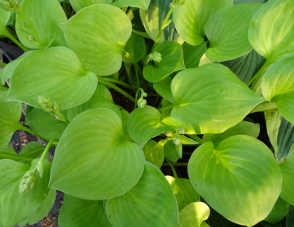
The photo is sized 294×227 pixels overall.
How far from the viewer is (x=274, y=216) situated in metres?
0.65

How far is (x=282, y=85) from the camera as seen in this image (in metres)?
0.53

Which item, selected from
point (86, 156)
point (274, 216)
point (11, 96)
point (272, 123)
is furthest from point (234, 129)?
point (11, 96)

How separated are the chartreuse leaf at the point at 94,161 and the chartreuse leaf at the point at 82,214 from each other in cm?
16

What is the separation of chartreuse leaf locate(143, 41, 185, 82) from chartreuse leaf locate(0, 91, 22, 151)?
0.30 m

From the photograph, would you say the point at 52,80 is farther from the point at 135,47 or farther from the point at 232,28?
the point at 232,28

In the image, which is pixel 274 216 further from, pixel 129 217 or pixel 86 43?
pixel 86 43

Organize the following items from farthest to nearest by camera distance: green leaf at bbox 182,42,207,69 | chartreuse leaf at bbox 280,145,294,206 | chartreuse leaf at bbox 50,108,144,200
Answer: green leaf at bbox 182,42,207,69, chartreuse leaf at bbox 280,145,294,206, chartreuse leaf at bbox 50,108,144,200

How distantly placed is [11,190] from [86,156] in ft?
0.54

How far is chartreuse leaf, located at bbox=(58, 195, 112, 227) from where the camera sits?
60 centimetres

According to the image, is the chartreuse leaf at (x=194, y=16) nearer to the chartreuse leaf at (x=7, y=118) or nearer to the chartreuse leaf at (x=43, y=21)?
the chartreuse leaf at (x=43, y=21)

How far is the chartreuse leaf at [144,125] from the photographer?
1.70 ft

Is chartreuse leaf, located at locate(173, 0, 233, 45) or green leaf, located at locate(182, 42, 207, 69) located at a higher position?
chartreuse leaf, located at locate(173, 0, 233, 45)

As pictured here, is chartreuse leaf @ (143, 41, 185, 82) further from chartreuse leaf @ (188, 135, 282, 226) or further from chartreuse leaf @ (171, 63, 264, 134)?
chartreuse leaf @ (188, 135, 282, 226)

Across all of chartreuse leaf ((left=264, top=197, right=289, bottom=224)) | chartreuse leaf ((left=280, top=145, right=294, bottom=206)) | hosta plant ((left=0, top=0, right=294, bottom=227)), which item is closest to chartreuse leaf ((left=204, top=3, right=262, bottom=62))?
hosta plant ((left=0, top=0, right=294, bottom=227))
